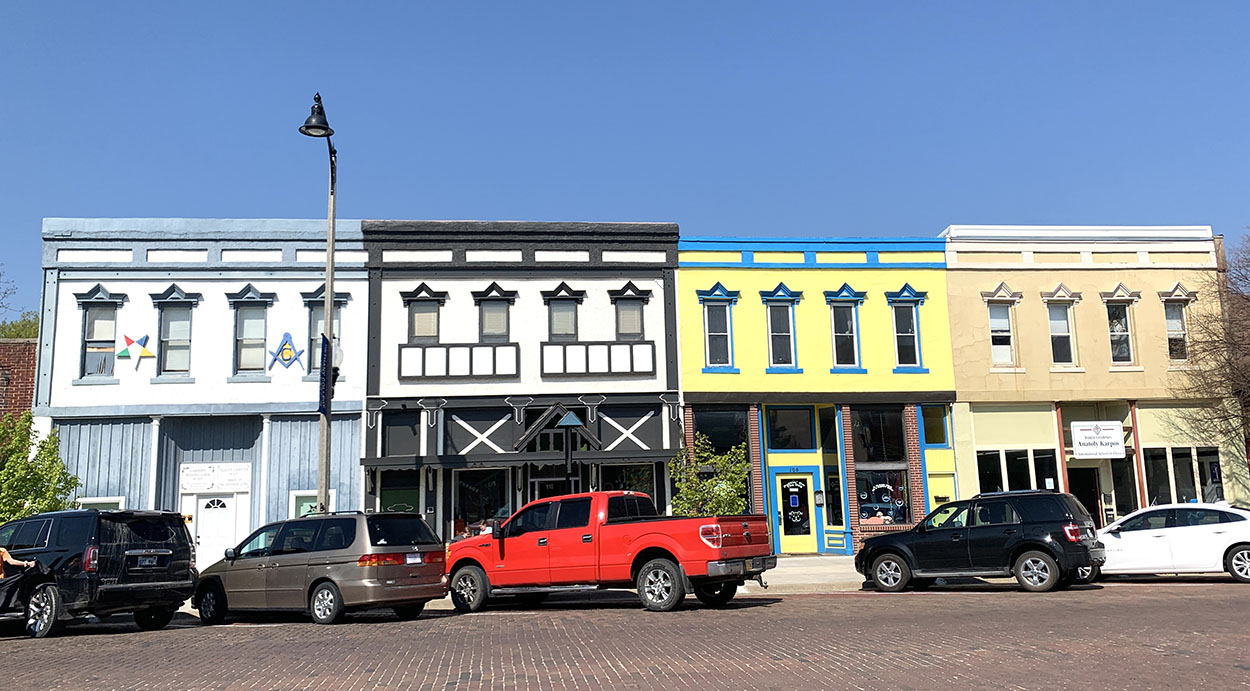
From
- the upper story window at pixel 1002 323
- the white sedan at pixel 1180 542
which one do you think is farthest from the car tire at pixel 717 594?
the upper story window at pixel 1002 323

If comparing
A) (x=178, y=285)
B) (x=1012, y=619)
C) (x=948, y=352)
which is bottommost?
(x=1012, y=619)

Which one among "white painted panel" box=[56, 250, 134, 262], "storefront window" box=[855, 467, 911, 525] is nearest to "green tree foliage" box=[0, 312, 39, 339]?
"white painted panel" box=[56, 250, 134, 262]

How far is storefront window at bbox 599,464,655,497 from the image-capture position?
84.0 feet

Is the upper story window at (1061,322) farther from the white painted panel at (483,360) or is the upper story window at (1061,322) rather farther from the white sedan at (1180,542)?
the white painted panel at (483,360)

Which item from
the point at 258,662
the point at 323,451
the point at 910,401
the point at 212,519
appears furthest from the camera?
the point at 910,401

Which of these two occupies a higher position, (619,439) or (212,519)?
(619,439)

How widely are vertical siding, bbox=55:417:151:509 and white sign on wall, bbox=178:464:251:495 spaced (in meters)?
0.89

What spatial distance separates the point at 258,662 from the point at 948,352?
20.9 metres

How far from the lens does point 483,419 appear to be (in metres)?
25.3

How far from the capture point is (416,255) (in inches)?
1020

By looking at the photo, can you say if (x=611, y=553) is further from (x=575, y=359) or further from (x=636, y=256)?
(x=636, y=256)

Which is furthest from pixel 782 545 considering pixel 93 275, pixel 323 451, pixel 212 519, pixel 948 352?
pixel 93 275

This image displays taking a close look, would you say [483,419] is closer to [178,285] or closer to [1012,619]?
[178,285]

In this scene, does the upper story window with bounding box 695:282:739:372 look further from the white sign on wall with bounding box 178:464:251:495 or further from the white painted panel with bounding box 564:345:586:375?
the white sign on wall with bounding box 178:464:251:495
